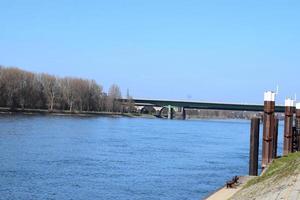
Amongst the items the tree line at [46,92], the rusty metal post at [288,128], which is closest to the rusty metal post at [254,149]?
the rusty metal post at [288,128]

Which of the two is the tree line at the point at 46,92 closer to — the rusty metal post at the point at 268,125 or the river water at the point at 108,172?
the river water at the point at 108,172

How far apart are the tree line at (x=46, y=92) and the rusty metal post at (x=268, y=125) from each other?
5144 inches

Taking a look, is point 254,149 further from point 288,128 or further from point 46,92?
point 46,92

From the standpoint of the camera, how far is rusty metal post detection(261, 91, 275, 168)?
→ 3167 centimetres

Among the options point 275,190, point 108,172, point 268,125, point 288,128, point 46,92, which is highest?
point 46,92

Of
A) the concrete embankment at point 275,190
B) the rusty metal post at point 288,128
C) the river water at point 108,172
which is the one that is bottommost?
the river water at point 108,172

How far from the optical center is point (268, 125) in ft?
105

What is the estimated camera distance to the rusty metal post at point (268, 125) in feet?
104

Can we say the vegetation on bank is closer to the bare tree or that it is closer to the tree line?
the tree line

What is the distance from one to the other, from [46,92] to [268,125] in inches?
5651

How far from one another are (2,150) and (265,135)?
25729 mm

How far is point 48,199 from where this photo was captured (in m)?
26.2

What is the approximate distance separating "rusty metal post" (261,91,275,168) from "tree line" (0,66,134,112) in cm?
13066

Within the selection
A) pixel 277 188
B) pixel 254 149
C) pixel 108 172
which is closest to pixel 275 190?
pixel 277 188
